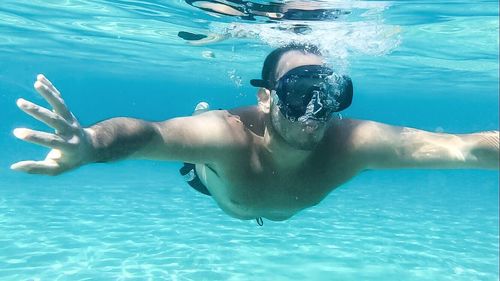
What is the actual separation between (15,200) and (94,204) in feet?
9.48

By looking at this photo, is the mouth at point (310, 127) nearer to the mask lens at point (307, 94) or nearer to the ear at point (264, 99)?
the mask lens at point (307, 94)

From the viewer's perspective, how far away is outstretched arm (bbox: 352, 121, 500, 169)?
4.66m

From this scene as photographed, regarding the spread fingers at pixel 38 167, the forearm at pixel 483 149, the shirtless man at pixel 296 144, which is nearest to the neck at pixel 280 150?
the shirtless man at pixel 296 144

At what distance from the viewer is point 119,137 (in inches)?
126

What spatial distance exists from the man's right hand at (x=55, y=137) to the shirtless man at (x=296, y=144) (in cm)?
81

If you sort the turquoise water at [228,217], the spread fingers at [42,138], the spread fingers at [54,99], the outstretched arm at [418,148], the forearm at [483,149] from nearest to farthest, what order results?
the spread fingers at [42,138] → the spread fingers at [54,99] → the forearm at [483,149] → the outstretched arm at [418,148] → the turquoise water at [228,217]

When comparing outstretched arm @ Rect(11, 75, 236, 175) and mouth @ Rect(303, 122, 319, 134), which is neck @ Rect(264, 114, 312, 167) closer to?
mouth @ Rect(303, 122, 319, 134)

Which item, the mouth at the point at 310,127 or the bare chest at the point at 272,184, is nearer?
the mouth at the point at 310,127

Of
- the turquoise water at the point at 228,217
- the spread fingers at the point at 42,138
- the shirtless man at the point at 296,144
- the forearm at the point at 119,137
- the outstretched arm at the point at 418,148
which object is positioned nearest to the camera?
the spread fingers at the point at 42,138

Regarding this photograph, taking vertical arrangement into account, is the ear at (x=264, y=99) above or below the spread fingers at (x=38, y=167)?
above

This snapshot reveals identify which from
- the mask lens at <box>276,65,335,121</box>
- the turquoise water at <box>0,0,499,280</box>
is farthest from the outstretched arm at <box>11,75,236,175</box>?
the turquoise water at <box>0,0,499,280</box>

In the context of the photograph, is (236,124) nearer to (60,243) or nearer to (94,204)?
(60,243)

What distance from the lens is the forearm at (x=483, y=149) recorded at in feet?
14.9

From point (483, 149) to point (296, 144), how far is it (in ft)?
6.03
